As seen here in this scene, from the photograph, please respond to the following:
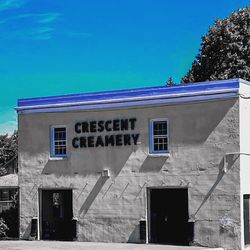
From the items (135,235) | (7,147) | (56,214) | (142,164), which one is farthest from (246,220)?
(7,147)

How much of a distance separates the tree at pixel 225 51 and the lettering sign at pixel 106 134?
→ 15.8 m

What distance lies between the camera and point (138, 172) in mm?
27359

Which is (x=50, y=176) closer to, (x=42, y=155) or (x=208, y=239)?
(x=42, y=155)

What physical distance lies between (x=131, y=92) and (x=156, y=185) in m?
4.22

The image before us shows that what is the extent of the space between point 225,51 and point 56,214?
737 inches

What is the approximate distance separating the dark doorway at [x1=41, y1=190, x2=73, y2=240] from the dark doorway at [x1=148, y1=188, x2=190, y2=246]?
444cm

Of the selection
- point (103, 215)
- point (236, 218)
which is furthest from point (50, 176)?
point (236, 218)

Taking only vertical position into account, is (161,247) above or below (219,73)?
below

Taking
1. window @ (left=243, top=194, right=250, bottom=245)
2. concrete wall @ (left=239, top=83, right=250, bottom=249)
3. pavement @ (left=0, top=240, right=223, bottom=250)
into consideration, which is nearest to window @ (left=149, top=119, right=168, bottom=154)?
concrete wall @ (left=239, top=83, right=250, bottom=249)


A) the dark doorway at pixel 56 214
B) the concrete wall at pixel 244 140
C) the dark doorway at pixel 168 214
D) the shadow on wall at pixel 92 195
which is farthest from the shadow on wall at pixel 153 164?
the dark doorway at pixel 56 214

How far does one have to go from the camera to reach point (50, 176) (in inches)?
1165

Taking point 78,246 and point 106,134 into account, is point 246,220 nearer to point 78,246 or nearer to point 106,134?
point 78,246

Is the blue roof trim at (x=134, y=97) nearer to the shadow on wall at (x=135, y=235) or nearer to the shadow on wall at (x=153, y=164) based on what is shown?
the shadow on wall at (x=153, y=164)

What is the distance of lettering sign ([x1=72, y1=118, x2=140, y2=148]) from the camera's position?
90.8ft
